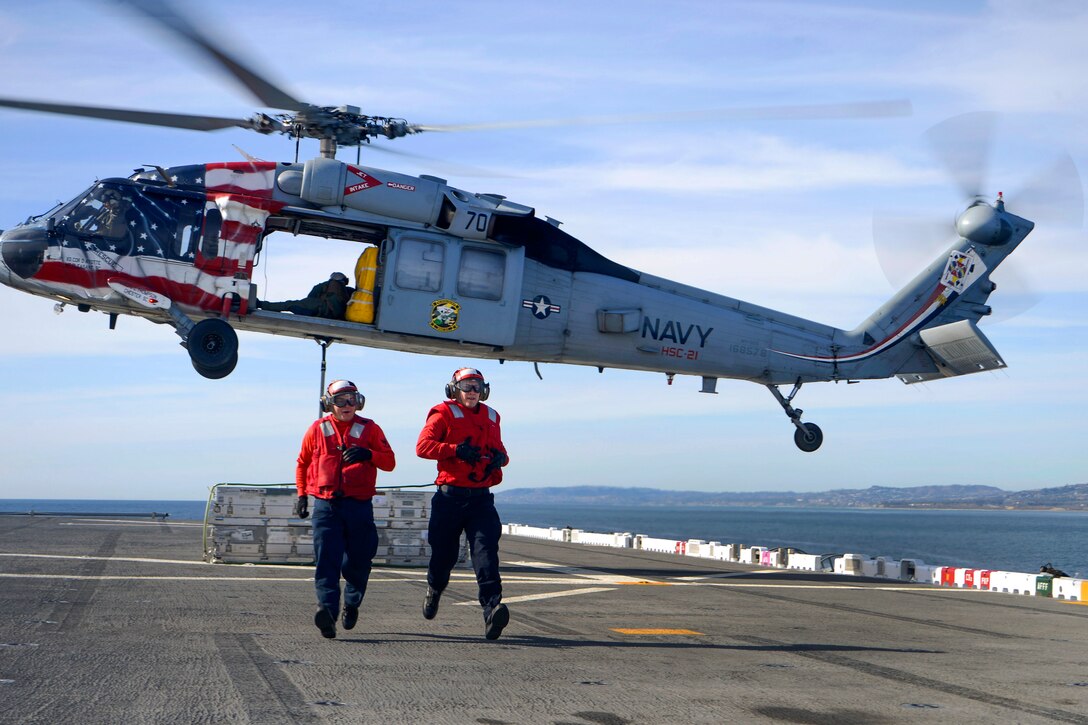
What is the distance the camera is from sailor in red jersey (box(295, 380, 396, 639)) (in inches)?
366

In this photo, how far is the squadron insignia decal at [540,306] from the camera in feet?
62.5

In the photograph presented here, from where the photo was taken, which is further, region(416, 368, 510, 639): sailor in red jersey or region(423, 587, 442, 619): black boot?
region(423, 587, 442, 619): black boot

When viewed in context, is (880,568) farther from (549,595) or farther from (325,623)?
(325,623)

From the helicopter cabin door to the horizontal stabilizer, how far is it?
978 centimetres

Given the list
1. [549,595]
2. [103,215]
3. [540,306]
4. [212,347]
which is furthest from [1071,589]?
[103,215]

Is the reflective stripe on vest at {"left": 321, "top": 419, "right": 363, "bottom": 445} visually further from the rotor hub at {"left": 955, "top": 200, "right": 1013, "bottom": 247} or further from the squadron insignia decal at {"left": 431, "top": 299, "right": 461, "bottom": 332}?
the rotor hub at {"left": 955, "top": 200, "right": 1013, "bottom": 247}

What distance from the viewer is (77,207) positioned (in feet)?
57.4

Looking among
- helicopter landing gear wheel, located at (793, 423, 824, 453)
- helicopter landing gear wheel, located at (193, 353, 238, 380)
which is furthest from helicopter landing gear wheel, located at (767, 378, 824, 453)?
helicopter landing gear wheel, located at (193, 353, 238, 380)

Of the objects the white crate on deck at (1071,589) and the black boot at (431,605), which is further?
the white crate on deck at (1071,589)

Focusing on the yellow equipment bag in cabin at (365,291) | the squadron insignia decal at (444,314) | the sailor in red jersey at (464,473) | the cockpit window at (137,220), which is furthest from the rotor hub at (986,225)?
the sailor in red jersey at (464,473)

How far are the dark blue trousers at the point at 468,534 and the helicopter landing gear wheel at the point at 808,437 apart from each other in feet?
43.7

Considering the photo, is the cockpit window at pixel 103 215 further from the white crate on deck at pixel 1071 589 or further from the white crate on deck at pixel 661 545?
the white crate on deck at pixel 1071 589

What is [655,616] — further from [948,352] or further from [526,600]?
[948,352]

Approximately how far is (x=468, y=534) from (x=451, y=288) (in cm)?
906
